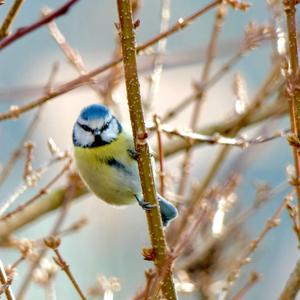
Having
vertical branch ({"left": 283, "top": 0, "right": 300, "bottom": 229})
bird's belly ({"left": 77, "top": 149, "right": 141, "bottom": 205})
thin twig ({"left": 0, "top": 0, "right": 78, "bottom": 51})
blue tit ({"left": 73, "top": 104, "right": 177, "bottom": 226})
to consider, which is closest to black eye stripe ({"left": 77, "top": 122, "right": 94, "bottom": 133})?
blue tit ({"left": 73, "top": 104, "right": 177, "bottom": 226})

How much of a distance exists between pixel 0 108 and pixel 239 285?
2.61 meters

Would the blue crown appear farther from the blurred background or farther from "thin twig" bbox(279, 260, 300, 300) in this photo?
the blurred background

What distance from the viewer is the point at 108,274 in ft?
15.6

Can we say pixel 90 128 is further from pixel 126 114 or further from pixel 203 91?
pixel 126 114

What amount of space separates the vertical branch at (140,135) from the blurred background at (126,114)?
2010mm

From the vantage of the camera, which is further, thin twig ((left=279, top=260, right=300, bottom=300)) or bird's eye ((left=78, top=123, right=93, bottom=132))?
bird's eye ((left=78, top=123, right=93, bottom=132))

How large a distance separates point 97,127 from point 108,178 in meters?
0.17

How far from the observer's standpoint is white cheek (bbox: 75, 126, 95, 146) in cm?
247

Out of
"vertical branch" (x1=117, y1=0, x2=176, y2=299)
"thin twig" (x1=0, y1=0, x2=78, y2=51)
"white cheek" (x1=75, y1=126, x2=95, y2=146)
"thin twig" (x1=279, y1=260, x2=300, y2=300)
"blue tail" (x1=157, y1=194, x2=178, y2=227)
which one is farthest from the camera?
"white cheek" (x1=75, y1=126, x2=95, y2=146)

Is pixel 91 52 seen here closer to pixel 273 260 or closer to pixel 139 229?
pixel 139 229

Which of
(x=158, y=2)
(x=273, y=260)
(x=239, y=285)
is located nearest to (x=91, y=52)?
(x=158, y=2)

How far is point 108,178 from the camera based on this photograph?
8.02 feet

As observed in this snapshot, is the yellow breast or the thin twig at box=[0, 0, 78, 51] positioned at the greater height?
the yellow breast

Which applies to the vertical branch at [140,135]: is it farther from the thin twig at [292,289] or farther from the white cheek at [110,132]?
the white cheek at [110,132]
